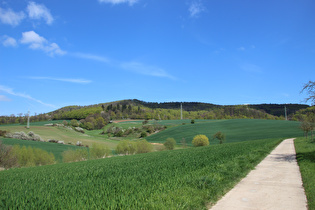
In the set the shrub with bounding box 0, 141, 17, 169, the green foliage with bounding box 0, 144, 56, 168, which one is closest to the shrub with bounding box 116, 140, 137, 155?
the green foliage with bounding box 0, 144, 56, 168

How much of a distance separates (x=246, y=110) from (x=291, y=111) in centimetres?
3205

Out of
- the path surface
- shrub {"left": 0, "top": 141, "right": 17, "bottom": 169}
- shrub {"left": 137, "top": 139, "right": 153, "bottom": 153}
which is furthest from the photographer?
shrub {"left": 137, "top": 139, "right": 153, "bottom": 153}

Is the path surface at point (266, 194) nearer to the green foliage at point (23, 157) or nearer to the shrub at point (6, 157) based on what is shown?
the shrub at point (6, 157)

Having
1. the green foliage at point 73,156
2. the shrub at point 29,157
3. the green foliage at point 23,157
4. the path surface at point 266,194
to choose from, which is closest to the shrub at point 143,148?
the green foliage at point 73,156

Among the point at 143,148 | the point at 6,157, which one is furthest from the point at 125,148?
the point at 6,157

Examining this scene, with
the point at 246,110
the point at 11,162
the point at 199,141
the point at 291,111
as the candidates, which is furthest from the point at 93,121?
the point at 291,111

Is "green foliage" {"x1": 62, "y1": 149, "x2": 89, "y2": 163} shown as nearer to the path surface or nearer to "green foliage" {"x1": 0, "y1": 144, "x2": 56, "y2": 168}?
"green foliage" {"x1": 0, "y1": 144, "x2": 56, "y2": 168}

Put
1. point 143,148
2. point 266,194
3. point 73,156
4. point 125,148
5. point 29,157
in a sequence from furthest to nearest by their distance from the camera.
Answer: point 143,148
point 125,148
point 73,156
point 29,157
point 266,194

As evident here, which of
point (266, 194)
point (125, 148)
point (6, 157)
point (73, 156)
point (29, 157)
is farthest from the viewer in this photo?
point (125, 148)

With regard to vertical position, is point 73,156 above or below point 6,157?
below

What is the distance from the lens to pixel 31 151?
36656mm

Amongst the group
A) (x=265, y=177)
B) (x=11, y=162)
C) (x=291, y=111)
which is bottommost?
(x=11, y=162)

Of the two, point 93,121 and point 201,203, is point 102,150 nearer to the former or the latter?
point 201,203

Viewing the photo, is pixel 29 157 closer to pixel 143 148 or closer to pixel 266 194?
pixel 143 148
